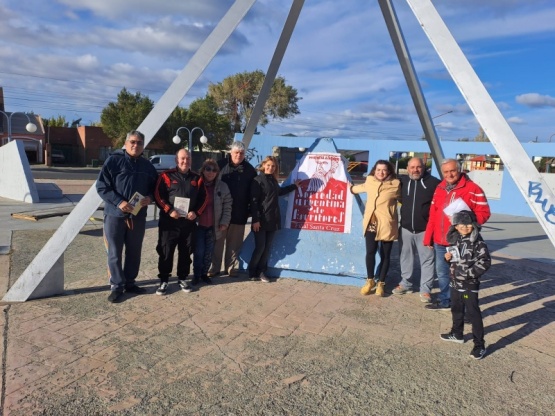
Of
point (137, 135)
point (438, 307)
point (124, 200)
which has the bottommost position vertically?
point (438, 307)

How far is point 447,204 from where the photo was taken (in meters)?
4.25

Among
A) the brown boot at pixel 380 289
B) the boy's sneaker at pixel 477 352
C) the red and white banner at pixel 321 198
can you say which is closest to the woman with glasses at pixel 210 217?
the red and white banner at pixel 321 198

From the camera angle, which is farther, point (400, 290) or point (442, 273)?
point (400, 290)

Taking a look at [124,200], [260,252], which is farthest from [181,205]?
[260,252]

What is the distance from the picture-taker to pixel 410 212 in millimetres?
4840

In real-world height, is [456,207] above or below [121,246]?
above

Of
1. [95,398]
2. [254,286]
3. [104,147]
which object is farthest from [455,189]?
[104,147]

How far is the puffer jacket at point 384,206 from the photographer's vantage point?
491 cm

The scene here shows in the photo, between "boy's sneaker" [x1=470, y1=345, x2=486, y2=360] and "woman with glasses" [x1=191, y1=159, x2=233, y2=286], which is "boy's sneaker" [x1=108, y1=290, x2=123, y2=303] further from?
"boy's sneaker" [x1=470, y1=345, x2=486, y2=360]

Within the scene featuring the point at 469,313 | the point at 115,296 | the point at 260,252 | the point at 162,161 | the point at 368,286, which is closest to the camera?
the point at 469,313

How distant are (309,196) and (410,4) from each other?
2.61 m

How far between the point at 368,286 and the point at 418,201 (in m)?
1.19

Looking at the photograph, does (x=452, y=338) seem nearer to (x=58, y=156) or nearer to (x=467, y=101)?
(x=467, y=101)

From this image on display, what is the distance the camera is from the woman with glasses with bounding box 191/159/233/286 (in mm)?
5000
